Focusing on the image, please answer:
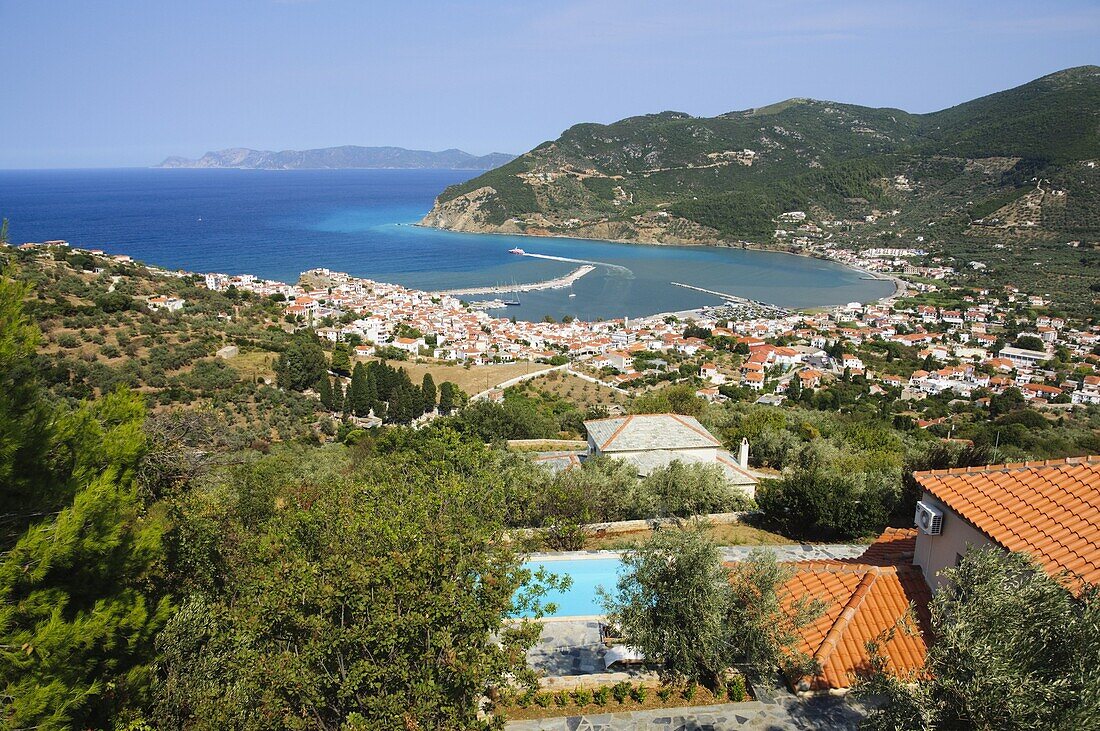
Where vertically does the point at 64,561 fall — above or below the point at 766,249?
above

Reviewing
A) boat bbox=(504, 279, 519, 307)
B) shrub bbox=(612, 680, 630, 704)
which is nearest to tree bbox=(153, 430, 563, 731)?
shrub bbox=(612, 680, 630, 704)

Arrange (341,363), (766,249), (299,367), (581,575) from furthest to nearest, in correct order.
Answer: (766,249) < (341,363) < (299,367) < (581,575)

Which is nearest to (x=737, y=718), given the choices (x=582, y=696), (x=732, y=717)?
(x=732, y=717)

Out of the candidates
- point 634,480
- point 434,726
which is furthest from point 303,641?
point 634,480

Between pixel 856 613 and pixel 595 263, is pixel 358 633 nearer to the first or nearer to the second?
pixel 856 613

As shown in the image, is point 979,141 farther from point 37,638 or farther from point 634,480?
point 37,638

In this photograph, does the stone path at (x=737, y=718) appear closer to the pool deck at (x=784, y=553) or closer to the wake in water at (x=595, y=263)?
the pool deck at (x=784, y=553)
